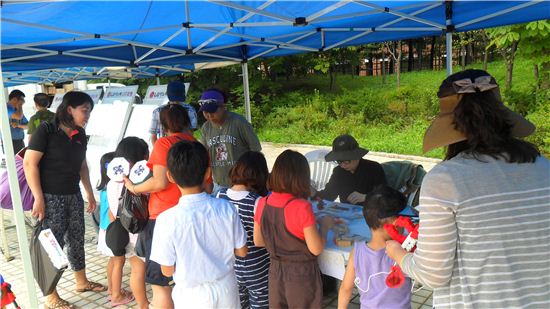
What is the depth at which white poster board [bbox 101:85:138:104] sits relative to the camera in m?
6.60

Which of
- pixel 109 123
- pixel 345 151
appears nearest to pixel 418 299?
pixel 345 151

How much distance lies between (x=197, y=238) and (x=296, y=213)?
0.54m

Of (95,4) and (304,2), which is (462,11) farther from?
(95,4)

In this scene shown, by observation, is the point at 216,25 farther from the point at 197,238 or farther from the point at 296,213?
the point at 197,238

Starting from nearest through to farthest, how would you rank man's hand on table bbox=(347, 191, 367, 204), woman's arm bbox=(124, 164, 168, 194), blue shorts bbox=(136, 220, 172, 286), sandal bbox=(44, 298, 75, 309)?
woman's arm bbox=(124, 164, 168, 194) < blue shorts bbox=(136, 220, 172, 286) < man's hand on table bbox=(347, 191, 367, 204) < sandal bbox=(44, 298, 75, 309)

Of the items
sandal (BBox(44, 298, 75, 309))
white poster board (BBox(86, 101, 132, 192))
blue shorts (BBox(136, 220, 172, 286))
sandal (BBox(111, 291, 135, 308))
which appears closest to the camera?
blue shorts (BBox(136, 220, 172, 286))

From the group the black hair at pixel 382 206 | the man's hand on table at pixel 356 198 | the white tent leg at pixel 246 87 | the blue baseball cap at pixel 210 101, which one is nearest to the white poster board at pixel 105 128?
the white tent leg at pixel 246 87

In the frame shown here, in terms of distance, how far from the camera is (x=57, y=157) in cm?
304

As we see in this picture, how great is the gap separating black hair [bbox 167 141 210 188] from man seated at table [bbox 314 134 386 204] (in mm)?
1657

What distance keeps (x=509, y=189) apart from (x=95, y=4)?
117 inches

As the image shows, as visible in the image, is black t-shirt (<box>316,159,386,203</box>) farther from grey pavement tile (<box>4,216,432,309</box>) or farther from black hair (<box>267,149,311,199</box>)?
black hair (<box>267,149,311,199</box>)

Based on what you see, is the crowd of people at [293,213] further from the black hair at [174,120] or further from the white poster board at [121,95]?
the white poster board at [121,95]

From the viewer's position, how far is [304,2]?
3.17 meters

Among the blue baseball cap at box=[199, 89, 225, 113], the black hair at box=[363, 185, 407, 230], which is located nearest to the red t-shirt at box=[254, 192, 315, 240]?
the black hair at box=[363, 185, 407, 230]
